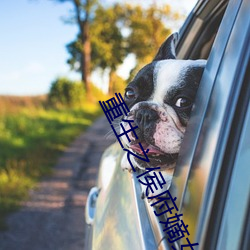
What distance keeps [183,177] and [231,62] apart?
313mm

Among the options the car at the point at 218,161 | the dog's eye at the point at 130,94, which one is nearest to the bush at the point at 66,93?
the dog's eye at the point at 130,94

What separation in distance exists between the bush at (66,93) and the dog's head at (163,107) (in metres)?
→ 17.1

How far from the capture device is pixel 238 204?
3.07 ft

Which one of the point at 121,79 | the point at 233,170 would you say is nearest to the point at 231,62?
the point at 233,170

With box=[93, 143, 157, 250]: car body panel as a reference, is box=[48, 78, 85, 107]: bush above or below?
above

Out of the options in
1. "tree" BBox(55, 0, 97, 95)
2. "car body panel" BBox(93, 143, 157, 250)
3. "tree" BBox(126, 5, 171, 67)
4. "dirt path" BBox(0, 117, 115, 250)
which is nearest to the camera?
"car body panel" BBox(93, 143, 157, 250)

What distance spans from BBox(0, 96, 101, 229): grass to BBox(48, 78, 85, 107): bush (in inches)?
84.9

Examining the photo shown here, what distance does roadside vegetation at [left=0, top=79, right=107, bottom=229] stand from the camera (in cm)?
580

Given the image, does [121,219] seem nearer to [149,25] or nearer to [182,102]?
[182,102]

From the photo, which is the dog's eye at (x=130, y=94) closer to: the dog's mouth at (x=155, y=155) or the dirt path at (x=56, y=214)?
the dog's mouth at (x=155, y=155)

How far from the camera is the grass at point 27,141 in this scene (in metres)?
5.78

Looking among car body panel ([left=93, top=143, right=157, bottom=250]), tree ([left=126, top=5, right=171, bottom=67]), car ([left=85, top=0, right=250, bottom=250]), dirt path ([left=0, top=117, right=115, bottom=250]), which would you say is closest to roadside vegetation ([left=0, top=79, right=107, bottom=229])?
dirt path ([left=0, top=117, right=115, bottom=250])

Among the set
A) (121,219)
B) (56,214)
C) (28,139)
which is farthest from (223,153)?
(28,139)

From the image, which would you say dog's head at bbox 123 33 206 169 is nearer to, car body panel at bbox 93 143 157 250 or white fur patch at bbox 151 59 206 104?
white fur patch at bbox 151 59 206 104
